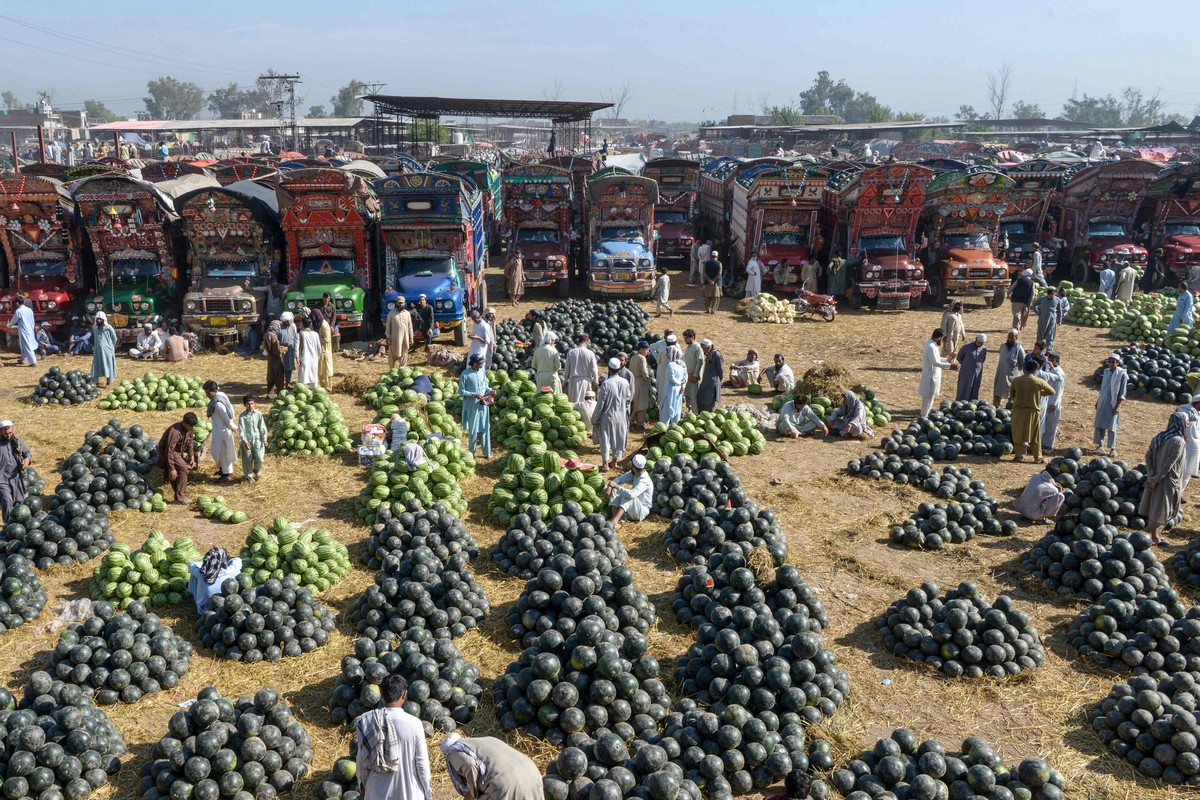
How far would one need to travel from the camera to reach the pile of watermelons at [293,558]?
9.92m

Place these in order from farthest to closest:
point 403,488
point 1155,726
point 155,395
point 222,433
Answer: point 155,395, point 222,433, point 403,488, point 1155,726

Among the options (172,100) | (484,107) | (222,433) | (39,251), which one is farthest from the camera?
(172,100)

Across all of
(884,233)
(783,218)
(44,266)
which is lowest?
(44,266)

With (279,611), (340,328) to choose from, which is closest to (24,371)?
(340,328)

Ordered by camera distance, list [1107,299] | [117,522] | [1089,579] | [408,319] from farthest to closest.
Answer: [1107,299] < [408,319] < [117,522] < [1089,579]

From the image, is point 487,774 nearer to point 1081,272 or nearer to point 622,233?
point 622,233

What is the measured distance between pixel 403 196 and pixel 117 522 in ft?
36.6

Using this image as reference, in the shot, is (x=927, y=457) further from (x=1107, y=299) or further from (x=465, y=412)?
(x=1107, y=299)

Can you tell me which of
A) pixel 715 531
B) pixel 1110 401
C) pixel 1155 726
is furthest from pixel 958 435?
pixel 1155 726

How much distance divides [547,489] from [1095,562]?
6.25m

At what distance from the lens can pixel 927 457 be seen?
13.7m

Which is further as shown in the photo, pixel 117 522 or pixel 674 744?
pixel 117 522

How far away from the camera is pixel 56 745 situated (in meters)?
6.74

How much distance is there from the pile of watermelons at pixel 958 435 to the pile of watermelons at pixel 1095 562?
354cm
